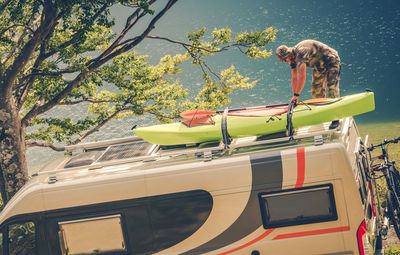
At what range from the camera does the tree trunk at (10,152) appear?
1677 centimetres

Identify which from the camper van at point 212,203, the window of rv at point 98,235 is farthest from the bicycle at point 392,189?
the window of rv at point 98,235

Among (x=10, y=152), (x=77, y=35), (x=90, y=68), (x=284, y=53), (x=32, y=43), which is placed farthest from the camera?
(x=90, y=68)

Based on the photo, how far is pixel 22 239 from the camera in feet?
34.7

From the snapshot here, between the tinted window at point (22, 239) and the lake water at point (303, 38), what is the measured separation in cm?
3050

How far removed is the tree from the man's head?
16.6 ft

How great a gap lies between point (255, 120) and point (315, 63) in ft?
8.25

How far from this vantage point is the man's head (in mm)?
11992

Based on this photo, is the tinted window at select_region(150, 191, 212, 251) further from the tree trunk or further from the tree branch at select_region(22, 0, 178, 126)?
the tree branch at select_region(22, 0, 178, 126)

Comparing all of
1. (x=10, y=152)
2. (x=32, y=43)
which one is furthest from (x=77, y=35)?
(x=10, y=152)

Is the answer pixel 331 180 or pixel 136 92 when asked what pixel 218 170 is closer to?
pixel 331 180

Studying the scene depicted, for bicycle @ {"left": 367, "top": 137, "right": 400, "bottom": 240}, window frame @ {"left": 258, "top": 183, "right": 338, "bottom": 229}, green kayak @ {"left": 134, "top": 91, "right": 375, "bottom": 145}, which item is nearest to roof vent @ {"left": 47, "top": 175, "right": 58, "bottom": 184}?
green kayak @ {"left": 134, "top": 91, "right": 375, "bottom": 145}

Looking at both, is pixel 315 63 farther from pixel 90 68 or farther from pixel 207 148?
pixel 90 68

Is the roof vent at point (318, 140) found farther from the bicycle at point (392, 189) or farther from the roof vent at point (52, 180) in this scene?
the roof vent at point (52, 180)

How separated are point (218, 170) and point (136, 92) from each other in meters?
10.8
